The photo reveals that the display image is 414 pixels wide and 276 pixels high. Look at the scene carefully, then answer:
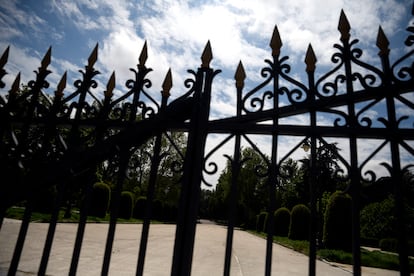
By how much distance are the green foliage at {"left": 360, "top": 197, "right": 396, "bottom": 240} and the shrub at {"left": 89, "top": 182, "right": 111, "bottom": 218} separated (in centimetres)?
1834

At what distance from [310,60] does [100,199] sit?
1842cm

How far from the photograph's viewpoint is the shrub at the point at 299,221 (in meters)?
16.3

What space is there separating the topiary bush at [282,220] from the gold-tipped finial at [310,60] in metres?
19.6

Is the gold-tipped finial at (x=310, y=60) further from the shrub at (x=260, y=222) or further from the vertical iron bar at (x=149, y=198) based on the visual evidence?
the shrub at (x=260, y=222)

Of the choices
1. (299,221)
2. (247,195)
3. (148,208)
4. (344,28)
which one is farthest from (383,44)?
(247,195)

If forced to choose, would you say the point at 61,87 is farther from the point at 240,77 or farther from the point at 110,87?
the point at 240,77

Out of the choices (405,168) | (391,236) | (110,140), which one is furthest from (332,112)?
(391,236)

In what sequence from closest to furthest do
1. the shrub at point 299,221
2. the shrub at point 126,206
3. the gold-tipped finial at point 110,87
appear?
the gold-tipped finial at point 110,87, the shrub at point 299,221, the shrub at point 126,206

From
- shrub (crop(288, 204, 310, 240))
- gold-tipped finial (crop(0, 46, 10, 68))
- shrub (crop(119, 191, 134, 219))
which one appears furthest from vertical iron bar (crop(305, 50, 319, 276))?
shrub (crop(119, 191, 134, 219))

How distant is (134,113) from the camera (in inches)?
89.9

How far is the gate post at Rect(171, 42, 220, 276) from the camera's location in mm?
1926

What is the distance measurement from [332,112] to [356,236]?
3.09 feet

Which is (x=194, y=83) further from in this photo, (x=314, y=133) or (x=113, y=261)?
(x=113, y=261)

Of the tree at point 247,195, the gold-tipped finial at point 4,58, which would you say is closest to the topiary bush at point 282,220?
the tree at point 247,195
